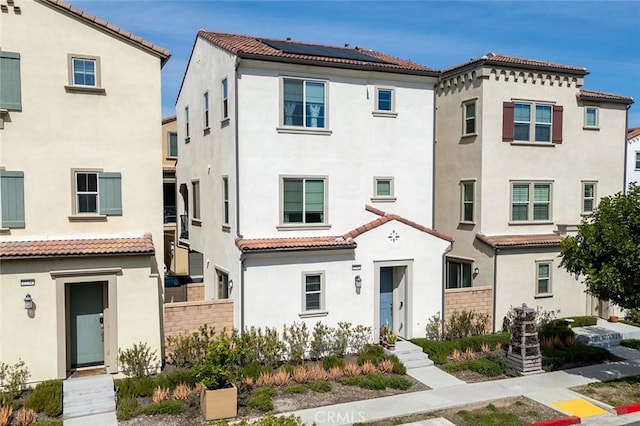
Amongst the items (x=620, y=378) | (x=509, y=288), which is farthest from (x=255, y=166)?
(x=620, y=378)

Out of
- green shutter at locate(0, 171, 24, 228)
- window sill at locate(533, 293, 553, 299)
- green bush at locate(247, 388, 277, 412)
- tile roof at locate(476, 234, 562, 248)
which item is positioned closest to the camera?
green bush at locate(247, 388, 277, 412)

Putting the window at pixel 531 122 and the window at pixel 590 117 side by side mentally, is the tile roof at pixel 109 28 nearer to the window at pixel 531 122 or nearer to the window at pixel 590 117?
the window at pixel 531 122

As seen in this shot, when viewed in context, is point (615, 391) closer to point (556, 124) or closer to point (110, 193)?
point (556, 124)

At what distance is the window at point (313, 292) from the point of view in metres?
17.0

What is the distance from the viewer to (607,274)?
1409 cm

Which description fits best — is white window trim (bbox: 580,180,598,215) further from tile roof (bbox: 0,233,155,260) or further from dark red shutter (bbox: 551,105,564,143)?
tile roof (bbox: 0,233,155,260)

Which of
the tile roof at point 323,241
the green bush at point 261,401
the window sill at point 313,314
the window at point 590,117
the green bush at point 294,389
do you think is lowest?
the green bush at point 294,389

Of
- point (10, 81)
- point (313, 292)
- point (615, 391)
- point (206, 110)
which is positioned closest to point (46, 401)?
point (313, 292)

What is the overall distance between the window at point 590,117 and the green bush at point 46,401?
2200 centimetres

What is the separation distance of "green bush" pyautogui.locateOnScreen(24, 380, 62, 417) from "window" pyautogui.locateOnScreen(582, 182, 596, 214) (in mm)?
20948

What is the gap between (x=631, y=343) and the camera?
1948 centimetres

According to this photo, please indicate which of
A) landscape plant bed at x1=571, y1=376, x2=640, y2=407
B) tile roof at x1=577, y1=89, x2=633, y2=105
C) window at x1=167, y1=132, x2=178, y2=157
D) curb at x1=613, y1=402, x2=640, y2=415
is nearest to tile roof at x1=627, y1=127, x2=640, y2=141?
tile roof at x1=577, y1=89, x2=633, y2=105

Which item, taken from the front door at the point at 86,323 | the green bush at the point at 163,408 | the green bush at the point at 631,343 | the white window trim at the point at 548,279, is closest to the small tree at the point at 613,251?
the white window trim at the point at 548,279

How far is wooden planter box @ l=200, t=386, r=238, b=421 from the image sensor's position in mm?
12430
